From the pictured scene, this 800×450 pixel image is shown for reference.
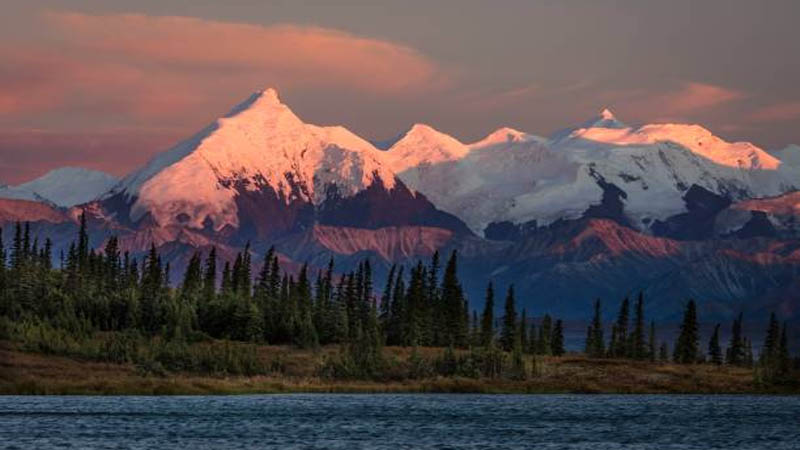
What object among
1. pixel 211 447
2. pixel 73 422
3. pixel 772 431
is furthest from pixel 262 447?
pixel 772 431

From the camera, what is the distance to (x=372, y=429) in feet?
533

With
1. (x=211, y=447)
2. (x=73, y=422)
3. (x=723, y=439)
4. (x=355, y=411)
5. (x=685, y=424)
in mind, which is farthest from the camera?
(x=355, y=411)

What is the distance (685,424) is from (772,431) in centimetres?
1260

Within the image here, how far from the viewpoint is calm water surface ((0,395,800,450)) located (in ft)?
466

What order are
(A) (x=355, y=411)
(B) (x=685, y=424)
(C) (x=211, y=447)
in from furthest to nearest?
(A) (x=355, y=411) → (B) (x=685, y=424) → (C) (x=211, y=447)

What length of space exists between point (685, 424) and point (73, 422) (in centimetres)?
6557

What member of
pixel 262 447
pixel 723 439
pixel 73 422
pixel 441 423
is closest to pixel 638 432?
pixel 723 439

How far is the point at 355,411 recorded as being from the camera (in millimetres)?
195250

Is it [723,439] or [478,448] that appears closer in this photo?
[478,448]

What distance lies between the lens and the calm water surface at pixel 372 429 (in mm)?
142125

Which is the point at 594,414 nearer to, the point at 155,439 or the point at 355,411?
the point at 355,411

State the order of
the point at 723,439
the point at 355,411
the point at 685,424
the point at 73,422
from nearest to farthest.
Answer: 1. the point at 723,439
2. the point at 73,422
3. the point at 685,424
4. the point at 355,411

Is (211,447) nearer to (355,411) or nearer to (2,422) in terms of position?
(2,422)

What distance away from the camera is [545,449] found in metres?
138
